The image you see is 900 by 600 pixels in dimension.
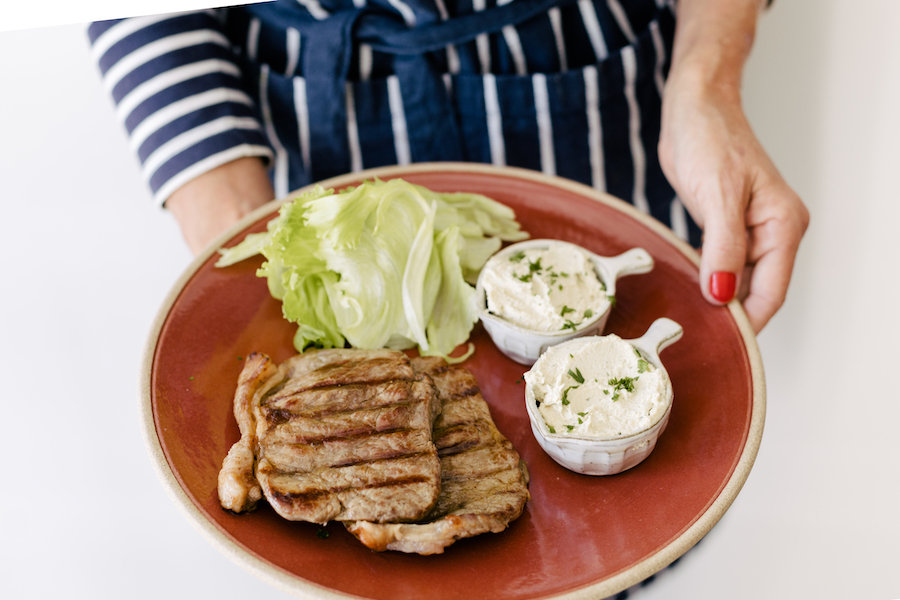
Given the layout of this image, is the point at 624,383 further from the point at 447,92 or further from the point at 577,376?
the point at 447,92

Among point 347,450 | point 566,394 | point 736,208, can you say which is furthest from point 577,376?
point 736,208

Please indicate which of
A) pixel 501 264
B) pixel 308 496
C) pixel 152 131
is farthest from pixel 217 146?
pixel 308 496

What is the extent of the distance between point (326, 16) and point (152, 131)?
2.69 ft

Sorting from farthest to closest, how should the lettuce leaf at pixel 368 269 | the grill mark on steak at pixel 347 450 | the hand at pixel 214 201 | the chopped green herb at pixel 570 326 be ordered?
the hand at pixel 214 201 → the lettuce leaf at pixel 368 269 → the chopped green herb at pixel 570 326 → the grill mark on steak at pixel 347 450

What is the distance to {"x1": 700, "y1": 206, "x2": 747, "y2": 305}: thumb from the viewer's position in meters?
2.32

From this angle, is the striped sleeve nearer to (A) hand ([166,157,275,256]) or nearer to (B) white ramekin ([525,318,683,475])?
(A) hand ([166,157,275,256])

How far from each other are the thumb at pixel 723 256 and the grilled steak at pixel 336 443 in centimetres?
101

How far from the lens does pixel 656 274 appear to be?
247 cm

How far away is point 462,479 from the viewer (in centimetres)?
186

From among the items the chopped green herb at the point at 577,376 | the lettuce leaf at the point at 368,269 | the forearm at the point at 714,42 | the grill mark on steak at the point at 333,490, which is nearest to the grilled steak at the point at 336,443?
the grill mark on steak at the point at 333,490

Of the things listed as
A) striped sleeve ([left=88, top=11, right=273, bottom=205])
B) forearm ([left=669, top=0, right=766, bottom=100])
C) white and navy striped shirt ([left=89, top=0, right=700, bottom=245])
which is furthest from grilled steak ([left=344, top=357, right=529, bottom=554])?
forearm ([left=669, top=0, right=766, bottom=100])

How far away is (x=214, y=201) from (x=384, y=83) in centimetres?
82

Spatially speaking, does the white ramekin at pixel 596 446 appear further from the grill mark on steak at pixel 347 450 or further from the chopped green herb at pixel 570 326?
the grill mark on steak at pixel 347 450

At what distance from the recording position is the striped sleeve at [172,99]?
2.78 m
